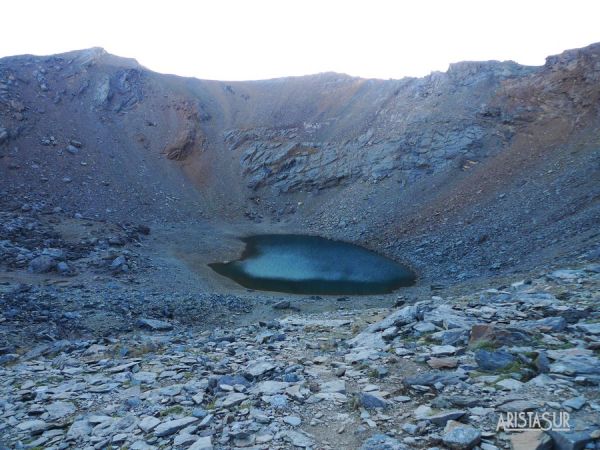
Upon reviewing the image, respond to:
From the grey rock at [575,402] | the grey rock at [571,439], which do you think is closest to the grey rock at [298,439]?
the grey rock at [571,439]

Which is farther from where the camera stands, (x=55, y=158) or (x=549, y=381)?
(x=55, y=158)

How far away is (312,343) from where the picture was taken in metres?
10.6

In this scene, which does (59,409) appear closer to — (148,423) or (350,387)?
(148,423)

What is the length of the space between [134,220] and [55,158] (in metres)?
11.9

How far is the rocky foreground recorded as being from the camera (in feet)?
17.8

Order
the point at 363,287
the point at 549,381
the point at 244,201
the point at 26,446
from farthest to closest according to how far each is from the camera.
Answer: the point at 244,201, the point at 363,287, the point at 26,446, the point at 549,381

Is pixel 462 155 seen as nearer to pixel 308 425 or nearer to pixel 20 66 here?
pixel 308 425

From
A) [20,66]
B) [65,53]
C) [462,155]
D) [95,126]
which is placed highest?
[65,53]

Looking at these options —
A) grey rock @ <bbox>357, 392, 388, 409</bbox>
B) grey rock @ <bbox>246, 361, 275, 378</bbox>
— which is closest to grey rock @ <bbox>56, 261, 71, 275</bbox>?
grey rock @ <bbox>246, 361, 275, 378</bbox>

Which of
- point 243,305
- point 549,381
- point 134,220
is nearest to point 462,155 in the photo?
point 243,305

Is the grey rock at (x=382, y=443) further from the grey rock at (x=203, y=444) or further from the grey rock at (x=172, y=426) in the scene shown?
the grey rock at (x=172, y=426)

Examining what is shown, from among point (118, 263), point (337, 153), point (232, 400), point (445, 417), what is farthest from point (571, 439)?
point (337, 153)

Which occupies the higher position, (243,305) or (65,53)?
(65,53)

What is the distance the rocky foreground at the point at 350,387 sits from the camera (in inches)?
213
